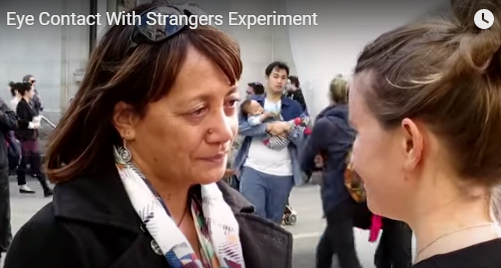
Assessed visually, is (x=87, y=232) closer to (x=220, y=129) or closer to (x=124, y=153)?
(x=124, y=153)

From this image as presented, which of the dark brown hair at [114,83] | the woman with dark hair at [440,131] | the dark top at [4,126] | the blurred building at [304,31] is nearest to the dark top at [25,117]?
the blurred building at [304,31]

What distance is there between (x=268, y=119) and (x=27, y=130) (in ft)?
14.4

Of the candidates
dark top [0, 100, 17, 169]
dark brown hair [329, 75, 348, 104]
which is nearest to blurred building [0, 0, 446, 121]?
dark brown hair [329, 75, 348, 104]

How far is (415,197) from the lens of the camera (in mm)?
1124

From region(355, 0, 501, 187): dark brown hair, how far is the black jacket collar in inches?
21.3

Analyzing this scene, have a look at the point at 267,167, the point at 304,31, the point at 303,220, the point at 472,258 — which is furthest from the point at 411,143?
the point at 303,220

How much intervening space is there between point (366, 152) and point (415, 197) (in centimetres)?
11

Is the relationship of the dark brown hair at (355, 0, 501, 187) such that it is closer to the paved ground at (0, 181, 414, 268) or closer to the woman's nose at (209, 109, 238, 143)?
the woman's nose at (209, 109, 238, 143)

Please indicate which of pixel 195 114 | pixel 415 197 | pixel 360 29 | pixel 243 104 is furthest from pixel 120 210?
pixel 243 104

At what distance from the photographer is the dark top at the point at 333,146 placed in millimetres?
4328

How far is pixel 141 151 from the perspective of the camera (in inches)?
55.1

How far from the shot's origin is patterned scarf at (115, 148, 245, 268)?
1338 millimetres

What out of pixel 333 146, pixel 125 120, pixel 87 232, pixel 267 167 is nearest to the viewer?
pixel 87 232

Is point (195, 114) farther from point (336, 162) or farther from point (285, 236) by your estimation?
point (336, 162)
